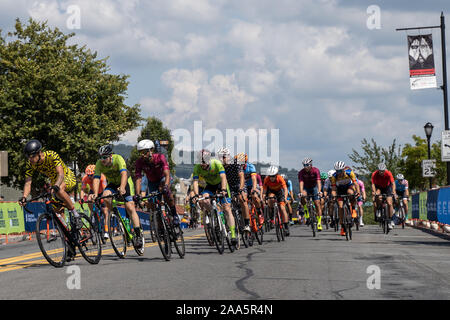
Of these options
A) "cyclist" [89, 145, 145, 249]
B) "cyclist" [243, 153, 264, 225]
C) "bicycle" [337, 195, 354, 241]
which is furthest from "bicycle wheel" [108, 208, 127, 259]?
"bicycle" [337, 195, 354, 241]

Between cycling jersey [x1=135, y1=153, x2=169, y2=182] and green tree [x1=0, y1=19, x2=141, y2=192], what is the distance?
2881cm

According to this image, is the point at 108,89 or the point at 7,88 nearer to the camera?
the point at 7,88

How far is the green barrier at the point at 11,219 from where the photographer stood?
848 inches

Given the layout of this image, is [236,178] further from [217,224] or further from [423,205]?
[423,205]

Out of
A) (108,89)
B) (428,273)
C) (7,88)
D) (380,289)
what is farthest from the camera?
(108,89)

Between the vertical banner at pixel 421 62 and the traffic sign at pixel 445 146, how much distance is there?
1.95 m

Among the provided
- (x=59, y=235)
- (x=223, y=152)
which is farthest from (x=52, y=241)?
(x=223, y=152)

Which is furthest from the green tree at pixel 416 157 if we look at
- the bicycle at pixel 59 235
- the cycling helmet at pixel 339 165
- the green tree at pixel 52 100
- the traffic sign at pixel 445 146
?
the bicycle at pixel 59 235

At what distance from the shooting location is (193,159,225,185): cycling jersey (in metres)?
13.1

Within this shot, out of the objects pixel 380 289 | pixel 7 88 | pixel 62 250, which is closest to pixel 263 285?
pixel 380 289
